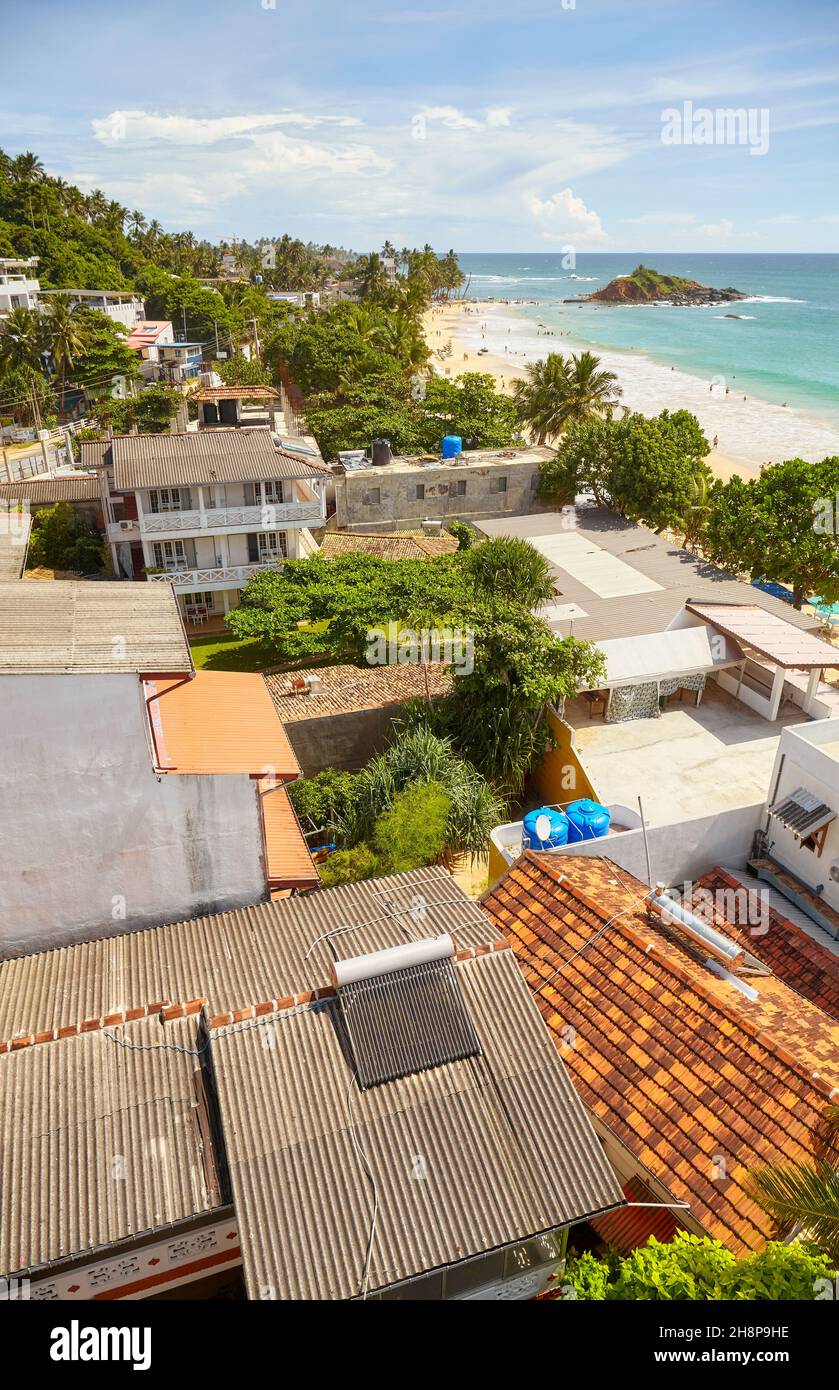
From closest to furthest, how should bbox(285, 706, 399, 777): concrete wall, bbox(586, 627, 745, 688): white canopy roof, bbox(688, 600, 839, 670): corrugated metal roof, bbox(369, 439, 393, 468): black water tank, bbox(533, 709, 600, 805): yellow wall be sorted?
bbox(533, 709, 600, 805): yellow wall, bbox(688, 600, 839, 670): corrugated metal roof, bbox(586, 627, 745, 688): white canopy roof, bbox(285, 706, 399, 777): concrete wall, bbox(369, 439, 393, 468): black water tank

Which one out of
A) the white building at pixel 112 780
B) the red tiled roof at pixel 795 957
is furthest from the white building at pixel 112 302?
the red tiled roof at pixel 795 957

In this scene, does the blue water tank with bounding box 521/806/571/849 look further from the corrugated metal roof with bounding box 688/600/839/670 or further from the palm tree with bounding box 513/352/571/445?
the palm tree with bounding box 513/352/571/445

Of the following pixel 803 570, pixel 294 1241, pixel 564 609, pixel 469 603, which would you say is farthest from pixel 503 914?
pixel 803 570

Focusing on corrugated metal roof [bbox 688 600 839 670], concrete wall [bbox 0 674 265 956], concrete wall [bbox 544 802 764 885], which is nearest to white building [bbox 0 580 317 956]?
concrete wall [bbox 0 674 265 956]

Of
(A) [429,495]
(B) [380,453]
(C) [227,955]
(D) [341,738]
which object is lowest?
(D) [341,738]

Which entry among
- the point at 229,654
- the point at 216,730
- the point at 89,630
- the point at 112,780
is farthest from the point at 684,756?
the point at 229,654

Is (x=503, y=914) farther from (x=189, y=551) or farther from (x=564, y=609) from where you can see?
(x=189, y=551)

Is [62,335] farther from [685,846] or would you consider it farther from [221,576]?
[685,846]

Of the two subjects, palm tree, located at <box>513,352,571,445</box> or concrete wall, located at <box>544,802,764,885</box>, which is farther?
palm tree, located at <box>513,352,571,445</box>
